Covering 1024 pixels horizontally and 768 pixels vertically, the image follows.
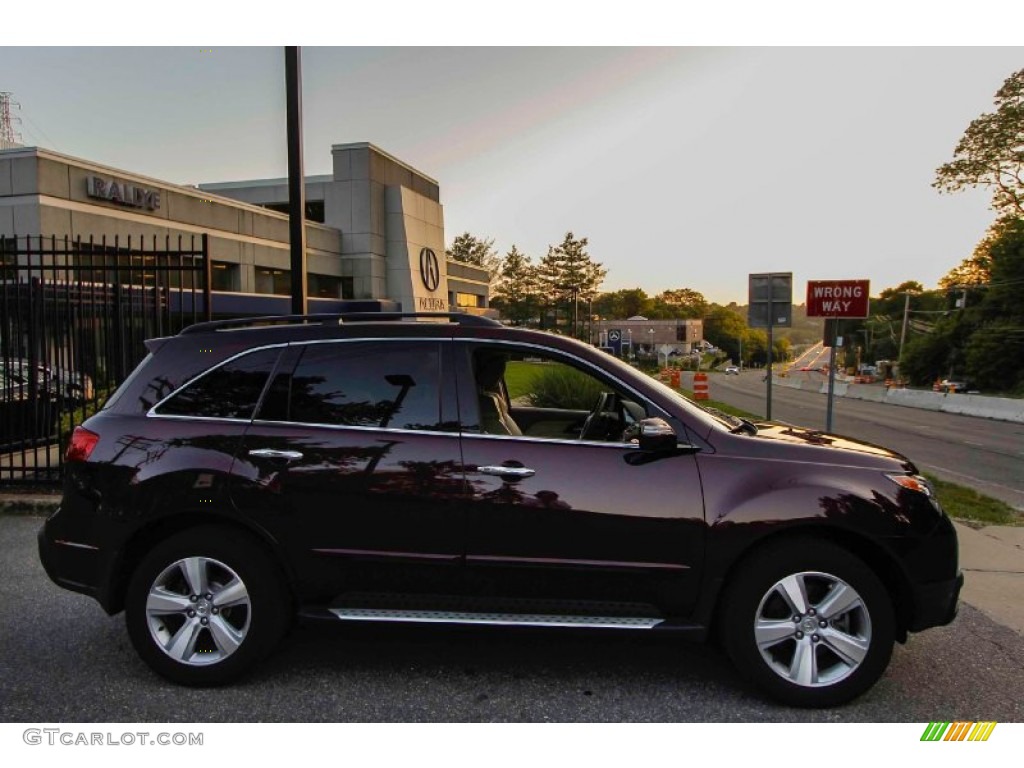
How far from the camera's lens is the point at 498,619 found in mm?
3062

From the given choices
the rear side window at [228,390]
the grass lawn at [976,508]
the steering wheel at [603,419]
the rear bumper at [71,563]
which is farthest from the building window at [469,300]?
the rear bumper at [71,563]

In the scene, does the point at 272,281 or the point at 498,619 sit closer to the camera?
the point at 498,619

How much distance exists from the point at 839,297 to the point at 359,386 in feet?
31.7

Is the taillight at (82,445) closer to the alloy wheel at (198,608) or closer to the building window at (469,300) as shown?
the alloy wheel at (198,608)

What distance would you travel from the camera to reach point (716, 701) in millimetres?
3094

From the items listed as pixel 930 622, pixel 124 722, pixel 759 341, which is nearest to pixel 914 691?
pixel 930 622

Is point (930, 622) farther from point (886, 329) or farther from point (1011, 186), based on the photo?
point (886, 329)

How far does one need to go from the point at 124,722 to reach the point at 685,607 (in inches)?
101

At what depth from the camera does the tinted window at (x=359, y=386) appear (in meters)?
3.21

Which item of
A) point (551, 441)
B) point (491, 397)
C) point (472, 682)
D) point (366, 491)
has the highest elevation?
point (491, 397)

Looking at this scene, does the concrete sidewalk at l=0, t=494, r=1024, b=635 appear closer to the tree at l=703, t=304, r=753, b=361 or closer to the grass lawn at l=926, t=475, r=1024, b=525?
the grass lawn at l=926, t=475, r=1024, b=525

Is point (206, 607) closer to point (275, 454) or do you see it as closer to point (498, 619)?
point (275, 454)

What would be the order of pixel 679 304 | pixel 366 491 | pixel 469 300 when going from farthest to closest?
pixel 679 304 → pixel 469 300 → pixel 366 491

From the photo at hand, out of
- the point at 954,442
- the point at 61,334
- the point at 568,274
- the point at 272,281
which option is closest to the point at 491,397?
the point at 61,334
